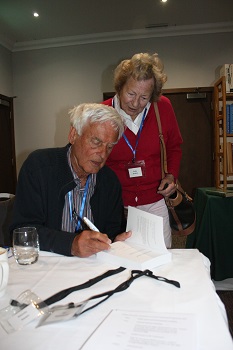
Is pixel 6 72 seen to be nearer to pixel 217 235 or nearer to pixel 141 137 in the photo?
pixel 141 137

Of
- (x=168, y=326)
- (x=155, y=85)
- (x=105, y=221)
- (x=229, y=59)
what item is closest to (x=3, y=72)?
(x=229, y=59)

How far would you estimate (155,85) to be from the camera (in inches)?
69.6

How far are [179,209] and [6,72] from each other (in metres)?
4.64

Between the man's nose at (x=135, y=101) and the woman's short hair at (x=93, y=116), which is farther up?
the man's nose at (x=135, y=101)

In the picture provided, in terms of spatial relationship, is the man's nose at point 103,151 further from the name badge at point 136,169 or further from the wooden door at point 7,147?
the wooden door at point 7,147

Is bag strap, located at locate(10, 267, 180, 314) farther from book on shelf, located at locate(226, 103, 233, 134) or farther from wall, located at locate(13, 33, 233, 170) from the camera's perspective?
wall, located at locate(13, 33, 233, 170)

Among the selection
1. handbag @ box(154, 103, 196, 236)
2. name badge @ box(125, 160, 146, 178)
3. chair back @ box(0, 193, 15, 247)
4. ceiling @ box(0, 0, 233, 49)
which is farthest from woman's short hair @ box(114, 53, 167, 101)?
ceiling @ box(0, 0, 233, 49)

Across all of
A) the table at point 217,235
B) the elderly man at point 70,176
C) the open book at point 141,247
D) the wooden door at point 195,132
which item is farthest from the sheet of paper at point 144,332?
the wooden door at point 195,132

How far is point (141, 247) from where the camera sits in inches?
43.1

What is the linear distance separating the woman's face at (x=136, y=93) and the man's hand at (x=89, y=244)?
0.91 m

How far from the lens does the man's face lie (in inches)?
52.4

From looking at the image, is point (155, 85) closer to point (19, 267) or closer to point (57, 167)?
point (57, 167)

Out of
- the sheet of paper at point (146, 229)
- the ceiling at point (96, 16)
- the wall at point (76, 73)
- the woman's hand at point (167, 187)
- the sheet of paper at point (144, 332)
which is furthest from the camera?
the wall at point (76, 73)

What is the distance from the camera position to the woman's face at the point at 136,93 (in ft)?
5.58
